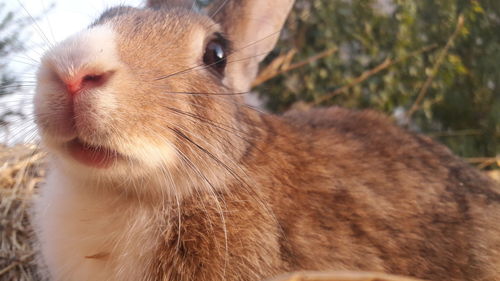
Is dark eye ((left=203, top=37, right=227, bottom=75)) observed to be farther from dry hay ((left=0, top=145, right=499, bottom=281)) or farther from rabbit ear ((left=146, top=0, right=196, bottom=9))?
dry hay ((left=0, top=145, right=499, bottom=281))

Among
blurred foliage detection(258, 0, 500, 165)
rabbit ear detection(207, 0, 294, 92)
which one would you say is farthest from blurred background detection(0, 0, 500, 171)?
rabbit ear detection(207, 0, 294, 92)

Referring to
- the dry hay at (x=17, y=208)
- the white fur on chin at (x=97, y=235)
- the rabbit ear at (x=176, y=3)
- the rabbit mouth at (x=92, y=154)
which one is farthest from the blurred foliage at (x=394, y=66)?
the rabbit mouth at (x=92, y=154)

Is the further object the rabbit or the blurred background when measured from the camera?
the blurred background

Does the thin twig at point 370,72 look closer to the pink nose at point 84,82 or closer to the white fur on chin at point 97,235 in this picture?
the white fur on chin at point 97,235

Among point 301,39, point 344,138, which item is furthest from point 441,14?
point 344,138

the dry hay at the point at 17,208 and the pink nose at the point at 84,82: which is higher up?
the pink nose at the point at 84,82

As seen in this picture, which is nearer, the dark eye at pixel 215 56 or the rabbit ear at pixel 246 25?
the dark eye at pixel 215 56

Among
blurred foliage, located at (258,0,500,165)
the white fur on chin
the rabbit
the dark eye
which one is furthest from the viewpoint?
blurred foliage, located at (258,0,500,165)

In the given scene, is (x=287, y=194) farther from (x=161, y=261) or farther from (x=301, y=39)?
(x=301, y=39)
